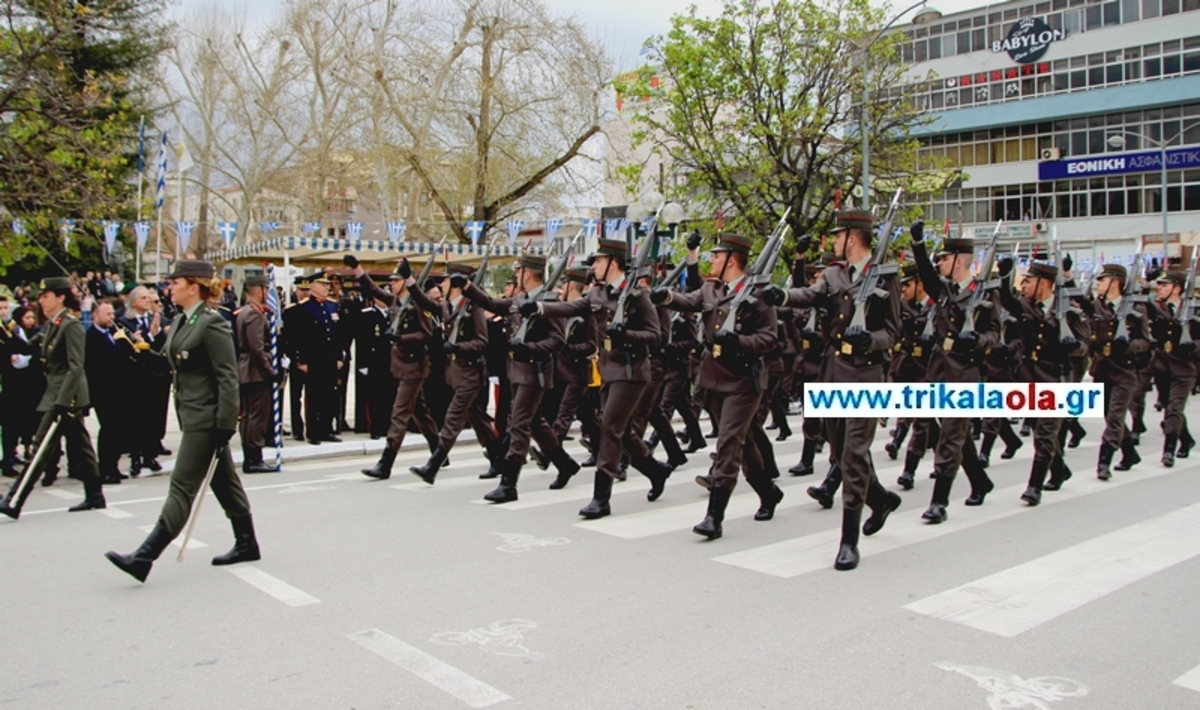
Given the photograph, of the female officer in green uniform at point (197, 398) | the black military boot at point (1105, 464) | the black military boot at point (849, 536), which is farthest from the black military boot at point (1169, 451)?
the female officer in green uniform at point (197, 398)

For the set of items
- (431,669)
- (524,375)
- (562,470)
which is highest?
(524,375)

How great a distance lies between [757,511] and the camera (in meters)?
7.90

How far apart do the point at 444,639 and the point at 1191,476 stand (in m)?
8.18

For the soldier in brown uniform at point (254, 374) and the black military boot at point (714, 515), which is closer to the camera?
the black military boot at point (714, 515)

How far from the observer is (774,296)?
21.8 ft

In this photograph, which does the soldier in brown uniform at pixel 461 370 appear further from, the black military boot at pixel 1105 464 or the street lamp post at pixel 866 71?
the street lamp post at pixel 866 71

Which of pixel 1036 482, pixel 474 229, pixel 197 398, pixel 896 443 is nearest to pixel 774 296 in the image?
pixel 1036 482

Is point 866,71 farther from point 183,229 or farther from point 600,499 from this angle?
point 183,229

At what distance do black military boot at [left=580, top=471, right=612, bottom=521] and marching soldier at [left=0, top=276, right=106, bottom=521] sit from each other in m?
3.99

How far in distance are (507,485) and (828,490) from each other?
8.71 feet

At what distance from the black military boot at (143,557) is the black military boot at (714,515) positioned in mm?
3397

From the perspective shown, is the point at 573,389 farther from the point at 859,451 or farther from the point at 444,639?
the point at 444,639

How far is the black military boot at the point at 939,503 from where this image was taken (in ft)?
25.0

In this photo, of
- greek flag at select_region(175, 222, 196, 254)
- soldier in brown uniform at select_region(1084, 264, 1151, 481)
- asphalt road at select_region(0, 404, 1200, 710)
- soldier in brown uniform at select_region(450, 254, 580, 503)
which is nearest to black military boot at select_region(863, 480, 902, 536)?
asphalt road at select_region(0, 404, 1200, 710)
